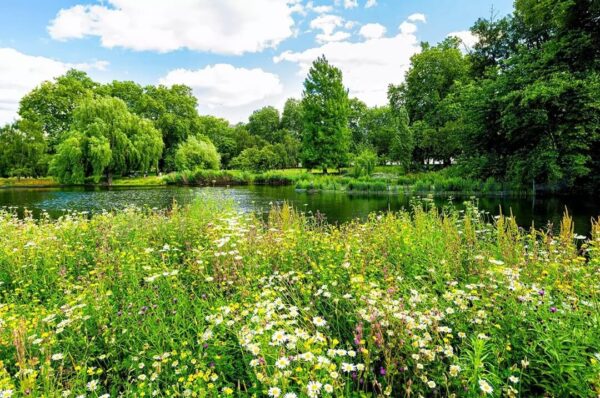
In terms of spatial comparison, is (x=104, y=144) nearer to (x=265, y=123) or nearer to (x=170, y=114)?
(x=170, y=114)

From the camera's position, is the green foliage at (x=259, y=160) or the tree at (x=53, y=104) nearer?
the tree at (x=53, y=104)

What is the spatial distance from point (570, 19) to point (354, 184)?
17.9m

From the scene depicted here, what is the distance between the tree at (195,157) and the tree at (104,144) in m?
3.84

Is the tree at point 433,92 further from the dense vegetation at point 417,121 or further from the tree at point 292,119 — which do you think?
the tree at point 292,119

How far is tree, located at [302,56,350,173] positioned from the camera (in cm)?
4728

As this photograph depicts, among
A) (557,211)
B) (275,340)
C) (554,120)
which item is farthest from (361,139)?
(275,340)

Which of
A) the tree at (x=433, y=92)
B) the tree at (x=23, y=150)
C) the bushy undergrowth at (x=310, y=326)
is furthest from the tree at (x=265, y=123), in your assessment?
the bushy undergrowth at (x=310, y=326)

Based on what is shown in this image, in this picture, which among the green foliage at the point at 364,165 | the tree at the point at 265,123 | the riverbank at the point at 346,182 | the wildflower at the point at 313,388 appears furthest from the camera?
the tree at the point at 265,123

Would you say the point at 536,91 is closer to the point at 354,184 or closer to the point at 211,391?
the point at 354,184

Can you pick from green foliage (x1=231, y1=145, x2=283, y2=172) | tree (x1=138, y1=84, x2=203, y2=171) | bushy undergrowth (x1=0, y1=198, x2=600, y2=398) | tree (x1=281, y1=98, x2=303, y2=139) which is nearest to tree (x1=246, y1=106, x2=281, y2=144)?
tree (x1=281, y1=98, x2=303, y2=139)

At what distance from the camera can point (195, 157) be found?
1960 inches

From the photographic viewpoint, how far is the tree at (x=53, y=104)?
49125mm

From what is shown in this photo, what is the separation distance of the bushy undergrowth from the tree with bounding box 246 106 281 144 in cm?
7828

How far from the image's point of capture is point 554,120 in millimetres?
19312
